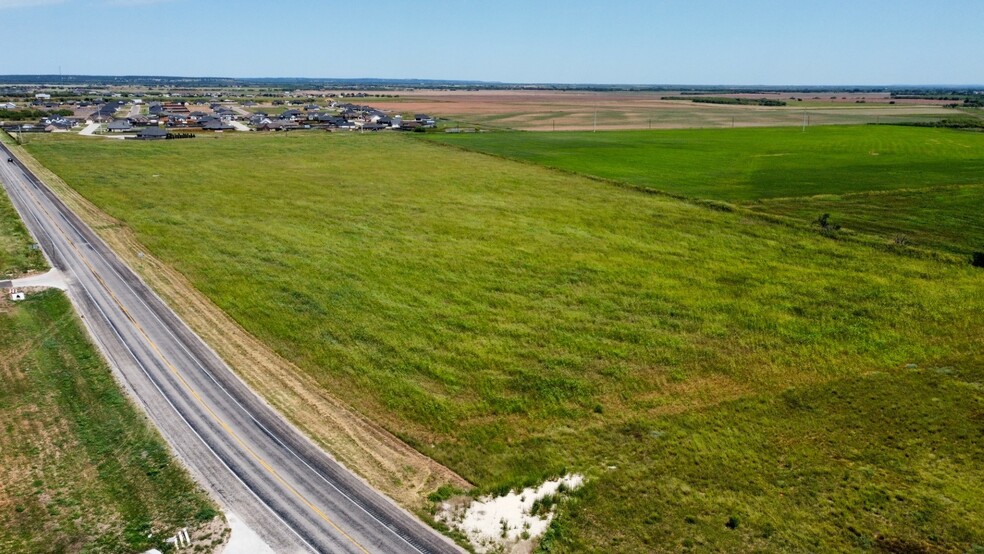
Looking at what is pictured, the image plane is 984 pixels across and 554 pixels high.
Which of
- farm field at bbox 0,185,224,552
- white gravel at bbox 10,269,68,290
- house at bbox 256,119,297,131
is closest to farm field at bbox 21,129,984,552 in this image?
white gravel at bbox 10,269,68,290

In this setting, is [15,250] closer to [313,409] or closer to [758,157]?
[313,409]

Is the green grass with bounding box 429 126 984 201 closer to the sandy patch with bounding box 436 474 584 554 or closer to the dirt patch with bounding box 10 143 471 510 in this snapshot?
the dirt patch with bounding box 10 143 471 510

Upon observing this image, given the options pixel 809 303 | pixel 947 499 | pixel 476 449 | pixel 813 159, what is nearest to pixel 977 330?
pixel 809 303

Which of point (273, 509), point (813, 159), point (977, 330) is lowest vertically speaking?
point (273, 509)

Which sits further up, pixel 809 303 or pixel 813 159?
pixel 813 159

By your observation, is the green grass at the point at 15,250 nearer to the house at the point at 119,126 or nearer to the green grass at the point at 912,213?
the green grass at the point at 912,213

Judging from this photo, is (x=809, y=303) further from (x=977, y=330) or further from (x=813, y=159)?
(x=813, y=159)

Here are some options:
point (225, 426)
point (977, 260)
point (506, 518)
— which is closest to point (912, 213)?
point (977, 260)

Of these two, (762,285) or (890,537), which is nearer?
(890,537)
